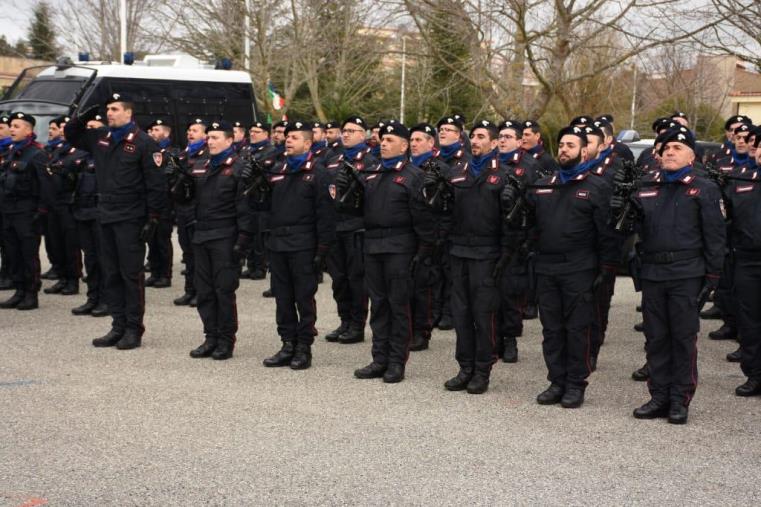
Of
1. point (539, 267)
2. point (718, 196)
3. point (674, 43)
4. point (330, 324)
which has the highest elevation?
point (674, 43)

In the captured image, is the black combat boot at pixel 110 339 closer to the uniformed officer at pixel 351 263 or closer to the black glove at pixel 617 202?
the uniformed officer at pixel 351 263

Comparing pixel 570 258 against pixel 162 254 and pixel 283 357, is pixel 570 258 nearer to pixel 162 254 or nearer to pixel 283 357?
pixel 283 357

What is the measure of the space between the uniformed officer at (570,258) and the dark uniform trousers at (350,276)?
9.35 ft

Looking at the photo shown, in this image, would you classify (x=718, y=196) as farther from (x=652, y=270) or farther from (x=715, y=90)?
(x=715, y=90)

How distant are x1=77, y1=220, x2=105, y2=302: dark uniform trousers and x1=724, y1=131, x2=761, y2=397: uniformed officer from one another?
265 inches

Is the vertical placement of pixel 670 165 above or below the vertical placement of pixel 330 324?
above

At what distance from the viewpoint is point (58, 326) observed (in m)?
10.4

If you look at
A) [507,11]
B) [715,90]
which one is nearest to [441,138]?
[507,11]

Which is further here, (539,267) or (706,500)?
(539,267)

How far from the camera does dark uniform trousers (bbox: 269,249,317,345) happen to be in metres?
8.59

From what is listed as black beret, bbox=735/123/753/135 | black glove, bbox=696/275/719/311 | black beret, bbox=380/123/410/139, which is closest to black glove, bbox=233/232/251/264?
black beret, bbox=380/123/410/139

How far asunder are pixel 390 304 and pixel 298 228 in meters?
1.03

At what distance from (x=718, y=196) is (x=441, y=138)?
2.92 m

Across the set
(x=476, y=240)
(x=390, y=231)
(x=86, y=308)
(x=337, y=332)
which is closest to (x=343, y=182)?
(x=390, y=231)
